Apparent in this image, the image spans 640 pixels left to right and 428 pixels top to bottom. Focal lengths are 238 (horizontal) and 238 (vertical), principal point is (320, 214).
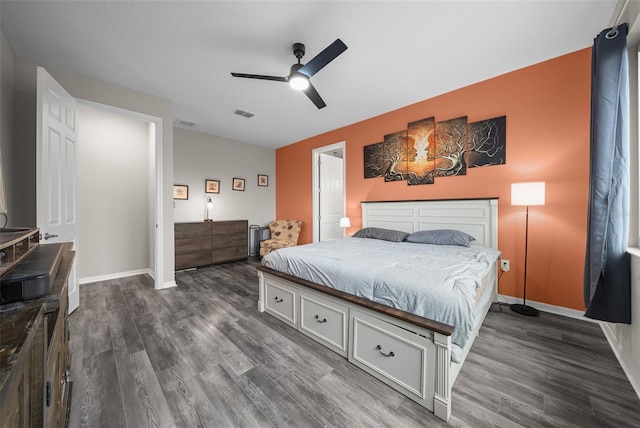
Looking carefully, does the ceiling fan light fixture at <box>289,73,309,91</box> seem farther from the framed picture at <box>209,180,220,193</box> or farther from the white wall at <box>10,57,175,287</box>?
the framed picture at <box>209,180,220,193</box>

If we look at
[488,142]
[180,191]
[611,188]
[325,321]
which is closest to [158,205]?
[180,191]

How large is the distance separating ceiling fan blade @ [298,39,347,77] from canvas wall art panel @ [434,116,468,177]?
2.08 m

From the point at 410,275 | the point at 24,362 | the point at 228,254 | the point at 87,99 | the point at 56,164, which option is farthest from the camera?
the point at 228,254

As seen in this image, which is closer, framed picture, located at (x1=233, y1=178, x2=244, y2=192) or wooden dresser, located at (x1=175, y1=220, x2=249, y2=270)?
wooden dresser, located at (x1=175, y1=220, x2=249, y2=270)

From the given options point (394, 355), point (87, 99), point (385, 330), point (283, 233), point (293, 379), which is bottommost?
point (293, 379)

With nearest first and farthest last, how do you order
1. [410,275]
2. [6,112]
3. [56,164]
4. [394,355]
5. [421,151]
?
1. [394,355]
2. [410,275]
3. [6,112]
4. [56,164]
5. [421,151]

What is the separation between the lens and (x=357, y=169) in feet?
14.4

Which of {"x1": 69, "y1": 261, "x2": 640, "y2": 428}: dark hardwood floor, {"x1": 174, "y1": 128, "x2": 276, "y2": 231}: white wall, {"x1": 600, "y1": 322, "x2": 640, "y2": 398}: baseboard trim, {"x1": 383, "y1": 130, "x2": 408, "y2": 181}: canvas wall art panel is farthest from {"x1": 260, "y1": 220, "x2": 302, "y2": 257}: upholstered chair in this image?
{"x1": 600, "y1": 322, "x2": 640, "y2": 398}: baseboard trim

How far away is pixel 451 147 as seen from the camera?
328 centimetres

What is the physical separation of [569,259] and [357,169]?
3004 millimetres

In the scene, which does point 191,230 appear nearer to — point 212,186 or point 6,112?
point 212,186

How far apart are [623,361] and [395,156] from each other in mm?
3078

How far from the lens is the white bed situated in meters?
1.38

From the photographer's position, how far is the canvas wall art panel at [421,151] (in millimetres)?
3463
